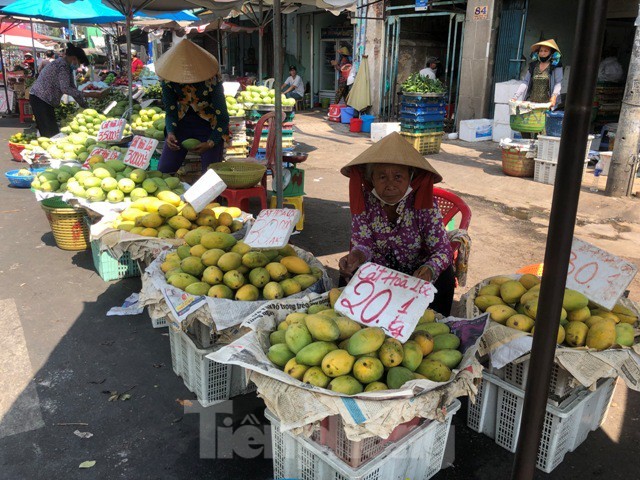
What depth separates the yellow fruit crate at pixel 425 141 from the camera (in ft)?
32.1

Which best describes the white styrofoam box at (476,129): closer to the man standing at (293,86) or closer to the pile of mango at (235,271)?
the man standing at (293,86)

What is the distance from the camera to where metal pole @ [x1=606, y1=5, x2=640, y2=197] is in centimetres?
657

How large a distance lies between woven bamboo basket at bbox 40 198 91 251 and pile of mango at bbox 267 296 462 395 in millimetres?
3471

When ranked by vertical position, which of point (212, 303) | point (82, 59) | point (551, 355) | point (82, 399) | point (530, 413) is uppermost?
point (82, 59)

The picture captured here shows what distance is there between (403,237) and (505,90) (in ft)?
29.1

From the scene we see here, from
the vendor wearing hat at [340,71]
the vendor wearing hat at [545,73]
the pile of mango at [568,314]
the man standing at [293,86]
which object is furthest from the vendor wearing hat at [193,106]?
the man standing at [293,86]

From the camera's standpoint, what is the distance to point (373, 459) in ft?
6.33

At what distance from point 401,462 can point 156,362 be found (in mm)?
1877

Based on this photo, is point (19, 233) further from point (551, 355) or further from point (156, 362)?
point (551, 355)

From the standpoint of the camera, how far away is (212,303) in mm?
2496

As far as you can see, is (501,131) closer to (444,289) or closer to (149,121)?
(149,121)

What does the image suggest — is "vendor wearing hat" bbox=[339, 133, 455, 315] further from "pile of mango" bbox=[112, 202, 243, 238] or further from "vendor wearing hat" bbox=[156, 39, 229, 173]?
"vendor wearing hat" bbox=[156, 39, 229, 173]

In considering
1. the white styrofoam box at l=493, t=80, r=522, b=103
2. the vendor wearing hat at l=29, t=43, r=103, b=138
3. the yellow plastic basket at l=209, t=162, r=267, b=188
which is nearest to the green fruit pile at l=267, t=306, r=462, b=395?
the yellow plastic basket at l=209, t=162, r=267, b=188

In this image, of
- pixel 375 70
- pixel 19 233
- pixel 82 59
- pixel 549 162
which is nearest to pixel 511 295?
pixel 19 233
